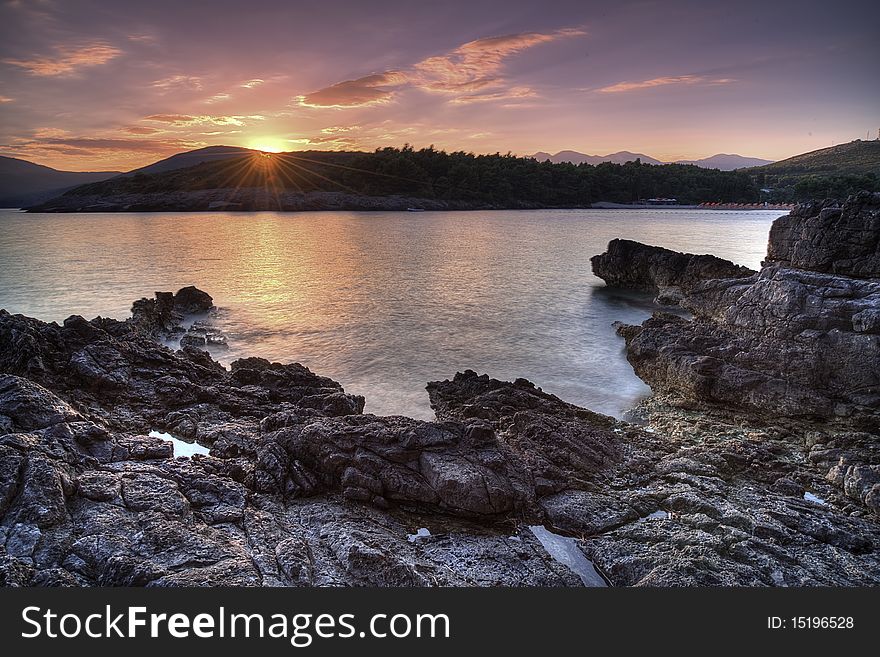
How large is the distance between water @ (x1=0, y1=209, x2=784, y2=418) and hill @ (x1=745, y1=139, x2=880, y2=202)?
196 feet

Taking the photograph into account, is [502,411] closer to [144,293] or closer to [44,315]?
[44,315]

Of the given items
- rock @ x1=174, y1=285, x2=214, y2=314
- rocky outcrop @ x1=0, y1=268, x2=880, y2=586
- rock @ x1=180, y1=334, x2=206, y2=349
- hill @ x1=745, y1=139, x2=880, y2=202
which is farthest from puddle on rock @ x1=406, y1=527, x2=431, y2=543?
hill @ x1=745, y1=139, x2=880, y2=202

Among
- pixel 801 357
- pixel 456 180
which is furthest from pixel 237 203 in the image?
pixel 801 357

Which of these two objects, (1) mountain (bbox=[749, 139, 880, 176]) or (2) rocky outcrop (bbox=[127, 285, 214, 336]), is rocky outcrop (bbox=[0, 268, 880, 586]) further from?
(1) mountain (bbox=[749, 139, 880, 176])

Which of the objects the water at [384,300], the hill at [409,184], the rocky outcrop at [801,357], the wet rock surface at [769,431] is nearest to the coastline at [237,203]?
the hill at [409,184]

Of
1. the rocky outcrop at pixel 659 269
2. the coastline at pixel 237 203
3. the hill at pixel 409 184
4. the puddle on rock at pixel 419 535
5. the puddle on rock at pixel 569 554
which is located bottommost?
the puddle on rock at pixel 569 554

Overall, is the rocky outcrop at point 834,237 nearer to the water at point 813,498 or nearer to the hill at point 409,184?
the water at point 813,498

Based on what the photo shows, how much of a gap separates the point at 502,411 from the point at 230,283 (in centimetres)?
2125

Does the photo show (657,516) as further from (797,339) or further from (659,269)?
(659,269)

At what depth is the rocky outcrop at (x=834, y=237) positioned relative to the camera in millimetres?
11266

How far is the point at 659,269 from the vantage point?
2333 centimetres

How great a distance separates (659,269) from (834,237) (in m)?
11.6

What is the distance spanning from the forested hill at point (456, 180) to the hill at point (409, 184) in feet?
0.80

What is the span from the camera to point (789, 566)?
508cm
